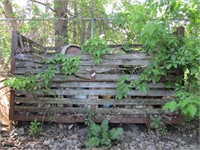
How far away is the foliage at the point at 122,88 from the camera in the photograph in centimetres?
297

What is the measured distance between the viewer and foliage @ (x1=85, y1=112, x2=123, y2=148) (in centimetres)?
263

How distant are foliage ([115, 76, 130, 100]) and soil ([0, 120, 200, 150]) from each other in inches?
19.4

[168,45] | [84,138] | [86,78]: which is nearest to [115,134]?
[84,138]

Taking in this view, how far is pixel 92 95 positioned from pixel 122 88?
461 millimetres

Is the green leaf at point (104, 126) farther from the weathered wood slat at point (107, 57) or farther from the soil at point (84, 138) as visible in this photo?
the weathered wood slat at point (107, 57)

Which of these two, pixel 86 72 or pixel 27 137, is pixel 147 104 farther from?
pixel 27 137

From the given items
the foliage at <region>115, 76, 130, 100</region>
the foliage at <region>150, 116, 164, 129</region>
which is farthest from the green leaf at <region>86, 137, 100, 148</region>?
the foliage at <region>150, 116, 164, 129</region>

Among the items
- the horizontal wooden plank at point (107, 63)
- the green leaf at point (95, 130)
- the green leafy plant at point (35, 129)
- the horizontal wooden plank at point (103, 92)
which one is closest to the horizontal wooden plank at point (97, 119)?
the green leafy plant at point (35, 129)

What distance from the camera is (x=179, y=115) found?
9.73 ft

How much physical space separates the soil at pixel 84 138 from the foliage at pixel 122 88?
493 millimetres

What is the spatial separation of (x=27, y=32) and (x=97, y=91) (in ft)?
7.20

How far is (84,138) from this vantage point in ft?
9.52

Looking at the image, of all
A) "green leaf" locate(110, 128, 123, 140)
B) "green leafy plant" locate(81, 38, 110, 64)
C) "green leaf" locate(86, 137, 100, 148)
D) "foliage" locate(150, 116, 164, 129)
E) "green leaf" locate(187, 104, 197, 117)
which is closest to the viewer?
"green leaf" locate(187, 104, 197, 117)

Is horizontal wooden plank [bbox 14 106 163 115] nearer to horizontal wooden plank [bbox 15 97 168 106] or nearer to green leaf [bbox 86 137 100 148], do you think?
horizontal wooden plank [bbox 15 97 168 106]
